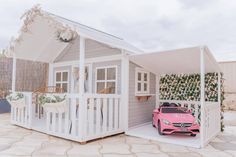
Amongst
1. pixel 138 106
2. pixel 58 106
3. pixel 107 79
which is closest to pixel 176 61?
pixel 138 106

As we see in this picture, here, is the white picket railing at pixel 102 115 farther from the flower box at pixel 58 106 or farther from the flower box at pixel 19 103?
the flower box at pixel 19 103

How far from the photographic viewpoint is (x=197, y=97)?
652cm

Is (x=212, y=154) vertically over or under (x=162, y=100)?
under

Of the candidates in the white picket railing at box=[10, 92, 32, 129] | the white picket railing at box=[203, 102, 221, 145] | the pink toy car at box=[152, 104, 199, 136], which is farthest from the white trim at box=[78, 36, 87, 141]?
the white picket railing at box=[203, 102, 221, 145]

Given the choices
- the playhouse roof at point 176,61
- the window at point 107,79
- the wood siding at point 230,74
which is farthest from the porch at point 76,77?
the wood siding at point 230,74

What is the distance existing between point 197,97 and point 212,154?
277 cm

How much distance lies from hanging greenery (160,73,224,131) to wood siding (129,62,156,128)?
38cm

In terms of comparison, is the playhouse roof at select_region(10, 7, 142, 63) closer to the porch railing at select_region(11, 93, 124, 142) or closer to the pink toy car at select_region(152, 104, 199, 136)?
the porch railing at select_region(11, 93, 124, 142)

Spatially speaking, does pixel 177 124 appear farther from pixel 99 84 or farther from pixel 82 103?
pixel 99 84

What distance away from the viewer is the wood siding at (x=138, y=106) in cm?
590

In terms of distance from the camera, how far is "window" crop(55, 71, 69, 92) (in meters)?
7.52

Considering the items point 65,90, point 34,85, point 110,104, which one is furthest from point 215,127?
point 34,85

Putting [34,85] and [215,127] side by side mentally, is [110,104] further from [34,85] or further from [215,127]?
[34,85]

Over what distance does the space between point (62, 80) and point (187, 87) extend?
441 cm
